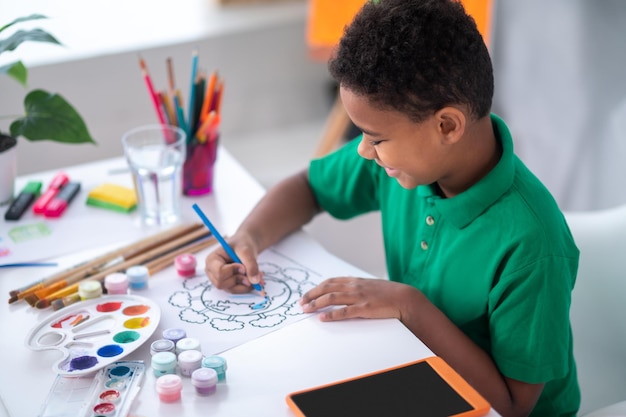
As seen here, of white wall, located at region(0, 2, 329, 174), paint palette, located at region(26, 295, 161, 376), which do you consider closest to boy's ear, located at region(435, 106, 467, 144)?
paint palette, located at region(26, 295, 161, 376)

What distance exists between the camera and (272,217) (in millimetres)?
1253

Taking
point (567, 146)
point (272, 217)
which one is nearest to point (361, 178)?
point (272, 217)

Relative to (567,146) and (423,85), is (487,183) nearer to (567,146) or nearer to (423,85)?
(423,85)

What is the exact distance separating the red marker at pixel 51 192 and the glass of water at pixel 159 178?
0.50 feet

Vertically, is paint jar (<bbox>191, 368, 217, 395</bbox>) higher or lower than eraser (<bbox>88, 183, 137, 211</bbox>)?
lower

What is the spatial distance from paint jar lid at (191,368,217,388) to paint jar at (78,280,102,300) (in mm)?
249

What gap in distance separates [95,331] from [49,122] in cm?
44

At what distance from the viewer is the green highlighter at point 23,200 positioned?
1326 mm

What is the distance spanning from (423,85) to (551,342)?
1.13 ft

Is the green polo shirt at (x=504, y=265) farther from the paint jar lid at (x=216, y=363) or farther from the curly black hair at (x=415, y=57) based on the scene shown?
the paint jar lid at (x=216, y=363)

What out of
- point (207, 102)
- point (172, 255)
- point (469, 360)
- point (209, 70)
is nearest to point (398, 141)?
point (469, 360)

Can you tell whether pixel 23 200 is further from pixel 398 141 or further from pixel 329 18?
pixel 329 18

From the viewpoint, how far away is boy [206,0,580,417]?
0.96 meters

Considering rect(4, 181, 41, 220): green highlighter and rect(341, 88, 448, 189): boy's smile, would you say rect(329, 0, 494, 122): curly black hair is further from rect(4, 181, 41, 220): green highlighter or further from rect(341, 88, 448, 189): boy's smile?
rect(4, 181, 41, 220): green highlighter
